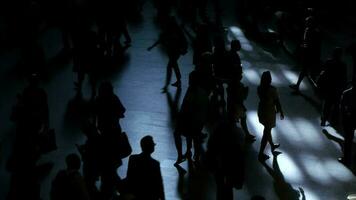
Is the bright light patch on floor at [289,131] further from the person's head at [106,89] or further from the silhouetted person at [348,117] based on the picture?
the person's head at [106,89]

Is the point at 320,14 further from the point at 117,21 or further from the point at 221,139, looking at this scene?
the point at 221,139

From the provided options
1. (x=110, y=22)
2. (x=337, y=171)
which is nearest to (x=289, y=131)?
(x=337, y=171)

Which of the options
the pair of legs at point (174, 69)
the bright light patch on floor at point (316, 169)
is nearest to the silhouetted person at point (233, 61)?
the bright light patch on floor at point (316, 169)

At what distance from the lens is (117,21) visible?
1503 cm

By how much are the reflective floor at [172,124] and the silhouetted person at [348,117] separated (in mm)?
210

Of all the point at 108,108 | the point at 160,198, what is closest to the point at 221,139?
the point at 160,198

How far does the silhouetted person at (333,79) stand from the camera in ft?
36.8

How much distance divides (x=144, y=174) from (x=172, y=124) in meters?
4.63

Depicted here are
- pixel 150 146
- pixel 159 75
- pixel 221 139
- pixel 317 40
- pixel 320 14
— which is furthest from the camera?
pixel 320 14

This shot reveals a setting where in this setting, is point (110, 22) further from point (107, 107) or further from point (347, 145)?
point (347, 145)

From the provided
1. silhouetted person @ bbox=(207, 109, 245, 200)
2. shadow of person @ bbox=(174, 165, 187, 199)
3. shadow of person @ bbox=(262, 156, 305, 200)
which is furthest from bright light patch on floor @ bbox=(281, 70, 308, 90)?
silhouetted person @ bbox=(207, 109, 245, 200)

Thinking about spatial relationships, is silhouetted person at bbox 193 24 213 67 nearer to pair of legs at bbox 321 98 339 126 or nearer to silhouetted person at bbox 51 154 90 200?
pair of legs at bbox 321 98 339 126

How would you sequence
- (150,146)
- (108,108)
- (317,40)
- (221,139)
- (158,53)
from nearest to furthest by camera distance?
1. (150,146)
2. (221,139)
3. (108,108)
4. (317,40)
5. (158,53)

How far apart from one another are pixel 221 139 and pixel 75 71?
19.8 ft
